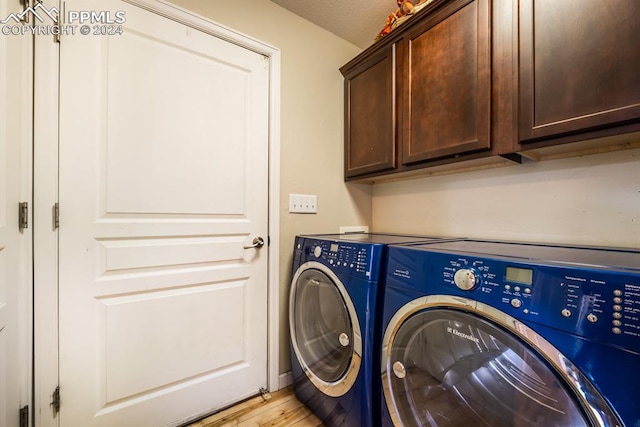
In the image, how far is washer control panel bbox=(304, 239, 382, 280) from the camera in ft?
3.63

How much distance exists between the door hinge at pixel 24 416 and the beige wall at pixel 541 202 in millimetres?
2056

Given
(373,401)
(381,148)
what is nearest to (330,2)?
(381,148)

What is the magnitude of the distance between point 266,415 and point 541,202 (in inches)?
70.4

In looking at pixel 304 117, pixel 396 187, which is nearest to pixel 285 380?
pixel 396 187

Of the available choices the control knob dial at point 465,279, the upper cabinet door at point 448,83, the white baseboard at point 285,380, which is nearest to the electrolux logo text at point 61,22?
the upper cabinet door at point 448,83

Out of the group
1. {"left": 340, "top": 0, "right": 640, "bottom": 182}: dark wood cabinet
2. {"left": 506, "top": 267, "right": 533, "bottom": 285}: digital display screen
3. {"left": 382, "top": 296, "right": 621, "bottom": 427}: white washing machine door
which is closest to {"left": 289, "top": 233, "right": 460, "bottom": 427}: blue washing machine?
{"left": 382, "top": 296, "right": 621, "bottom": 427}: white washing machine door

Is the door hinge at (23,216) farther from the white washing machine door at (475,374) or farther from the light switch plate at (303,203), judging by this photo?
the white washing machine door at (475,374)

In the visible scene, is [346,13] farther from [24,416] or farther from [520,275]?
[24,416]

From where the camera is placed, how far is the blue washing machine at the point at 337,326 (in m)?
1.08

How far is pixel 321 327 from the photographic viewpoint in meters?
1.44

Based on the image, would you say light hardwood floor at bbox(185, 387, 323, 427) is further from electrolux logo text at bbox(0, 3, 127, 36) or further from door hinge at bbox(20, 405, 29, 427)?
electrolux logo text at bbox(0, 3, 127, 36)

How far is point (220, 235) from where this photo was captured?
4.87 feet

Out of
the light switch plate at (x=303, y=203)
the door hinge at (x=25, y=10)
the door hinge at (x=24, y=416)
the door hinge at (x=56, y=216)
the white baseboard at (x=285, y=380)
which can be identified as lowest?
the white baseboard at (x=285, y=380)

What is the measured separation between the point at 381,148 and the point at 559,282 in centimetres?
116
